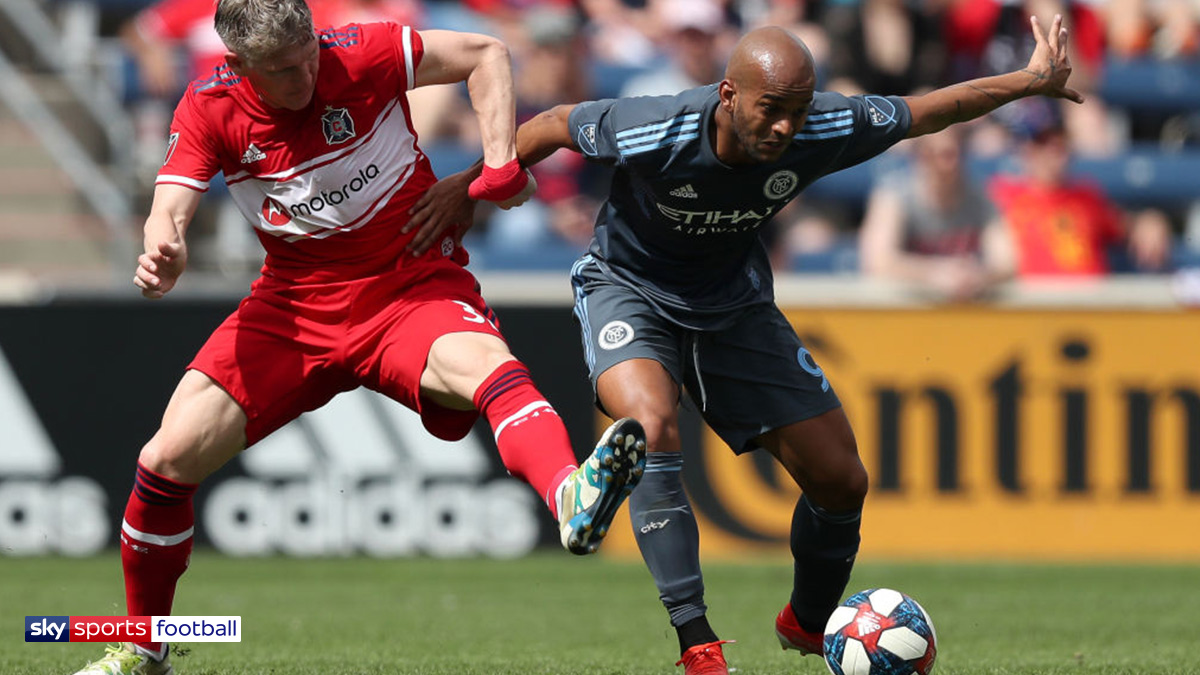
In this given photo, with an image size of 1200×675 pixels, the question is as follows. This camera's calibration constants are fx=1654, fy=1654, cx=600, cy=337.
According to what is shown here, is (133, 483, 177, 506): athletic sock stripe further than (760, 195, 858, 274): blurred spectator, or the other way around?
(760, 195, 858, 274): blurred spectator

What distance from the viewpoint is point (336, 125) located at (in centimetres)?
548

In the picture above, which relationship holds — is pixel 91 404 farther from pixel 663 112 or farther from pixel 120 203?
pixel 663 112

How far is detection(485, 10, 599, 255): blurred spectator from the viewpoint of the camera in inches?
481

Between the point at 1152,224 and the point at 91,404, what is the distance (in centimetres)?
810

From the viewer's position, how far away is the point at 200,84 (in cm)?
548

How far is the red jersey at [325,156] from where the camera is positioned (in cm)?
540

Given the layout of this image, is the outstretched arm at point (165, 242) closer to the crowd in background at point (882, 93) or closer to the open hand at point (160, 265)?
the open hand at point (160, 265)

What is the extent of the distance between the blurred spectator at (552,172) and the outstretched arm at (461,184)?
21.2 ft

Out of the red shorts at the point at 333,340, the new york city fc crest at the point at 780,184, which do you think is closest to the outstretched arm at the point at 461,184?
the red shorts at the point at 333,340

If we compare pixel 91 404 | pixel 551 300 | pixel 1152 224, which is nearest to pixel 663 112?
pixel 551 300

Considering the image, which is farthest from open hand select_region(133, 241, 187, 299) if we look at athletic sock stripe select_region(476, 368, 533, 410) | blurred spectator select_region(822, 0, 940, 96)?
blurred spectator select_region(822, 0, 940, 96)

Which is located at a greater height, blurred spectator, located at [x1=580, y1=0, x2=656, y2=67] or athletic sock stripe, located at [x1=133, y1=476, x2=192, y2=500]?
blurred spectator, located at [x1=580, y1=0, x2=656, y2=67]

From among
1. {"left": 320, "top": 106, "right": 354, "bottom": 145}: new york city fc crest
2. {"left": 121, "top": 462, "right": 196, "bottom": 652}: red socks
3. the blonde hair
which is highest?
the blonde hair

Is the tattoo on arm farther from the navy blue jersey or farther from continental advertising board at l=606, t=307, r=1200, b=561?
A: continental advertising board at l=606, t=307, r=1200, b=561
